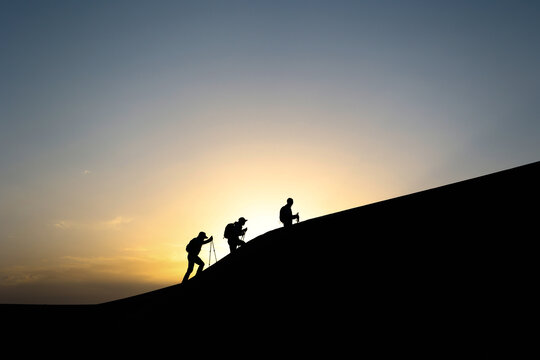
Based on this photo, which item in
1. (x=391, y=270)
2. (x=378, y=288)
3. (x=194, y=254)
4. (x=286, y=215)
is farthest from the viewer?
(x=286, y=215)

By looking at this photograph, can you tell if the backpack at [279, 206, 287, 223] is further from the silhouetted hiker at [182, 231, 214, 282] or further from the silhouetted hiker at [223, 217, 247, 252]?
the silhouetted hiker at [182, 231, 214, 282]

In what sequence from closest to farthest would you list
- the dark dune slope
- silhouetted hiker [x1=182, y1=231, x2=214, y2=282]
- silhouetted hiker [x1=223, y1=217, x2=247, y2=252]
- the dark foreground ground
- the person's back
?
the dark foreground ground
the dark dune slope
silhouetted hiker [x1=182, y1=231, x2=214, y2=282]
silhouetted hiker [x1=223, y1=217, x2=247, y2=252]
the person's back

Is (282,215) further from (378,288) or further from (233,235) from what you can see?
(378,288)

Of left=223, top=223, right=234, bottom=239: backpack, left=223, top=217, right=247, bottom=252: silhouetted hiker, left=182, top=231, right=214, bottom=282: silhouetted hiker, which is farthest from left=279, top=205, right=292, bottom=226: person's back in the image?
left=182, top=231, right=214, bottom=282: silhouetted hiker

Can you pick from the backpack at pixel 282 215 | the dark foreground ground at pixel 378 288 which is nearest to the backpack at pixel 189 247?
the dark foreground ground at pixel 378 288

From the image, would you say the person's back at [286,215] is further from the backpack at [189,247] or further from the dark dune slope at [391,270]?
the dark dune slope at [391,270]

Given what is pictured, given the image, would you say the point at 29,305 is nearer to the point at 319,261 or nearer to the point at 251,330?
the point at 251,330

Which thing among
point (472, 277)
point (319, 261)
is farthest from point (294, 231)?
point (472, 277)

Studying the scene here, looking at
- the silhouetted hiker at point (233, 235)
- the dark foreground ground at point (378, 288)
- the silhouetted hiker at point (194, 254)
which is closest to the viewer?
the dark foreground ground at point (378, 288)

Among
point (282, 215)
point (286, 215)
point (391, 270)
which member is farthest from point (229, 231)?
point (391, 270)

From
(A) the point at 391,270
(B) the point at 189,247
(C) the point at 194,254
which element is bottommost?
(A) the point at 391,270

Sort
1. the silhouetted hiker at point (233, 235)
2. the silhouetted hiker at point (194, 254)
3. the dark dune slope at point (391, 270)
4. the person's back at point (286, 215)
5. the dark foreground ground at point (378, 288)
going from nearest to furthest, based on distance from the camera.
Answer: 1. the dark foreground ground at point (378, 288)
2. the dark dune slope at point (391, 270)
3. the silhouetted hiker at point (194, 254)
4. the silhouetted hiker at point (233, 235)
5. the person's back at point (286, 215)

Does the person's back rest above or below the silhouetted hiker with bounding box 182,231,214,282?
above

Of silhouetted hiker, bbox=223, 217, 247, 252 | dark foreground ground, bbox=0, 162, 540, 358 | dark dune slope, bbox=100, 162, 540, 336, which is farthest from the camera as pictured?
silhouetted hiker, bbox=223, 217, 247, 252
